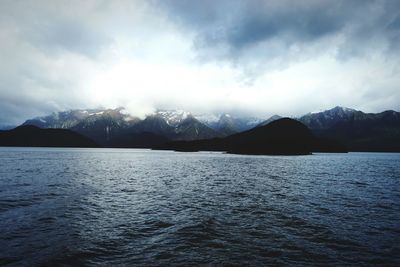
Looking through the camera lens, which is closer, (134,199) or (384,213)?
(384,213)

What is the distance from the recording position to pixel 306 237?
77.0ft

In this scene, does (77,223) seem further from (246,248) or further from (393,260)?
(393,260)

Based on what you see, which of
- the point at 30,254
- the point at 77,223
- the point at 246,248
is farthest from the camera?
the point at 77,223

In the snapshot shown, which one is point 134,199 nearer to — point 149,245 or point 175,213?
point 175,213

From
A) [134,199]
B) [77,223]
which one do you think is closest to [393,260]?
[77,223]

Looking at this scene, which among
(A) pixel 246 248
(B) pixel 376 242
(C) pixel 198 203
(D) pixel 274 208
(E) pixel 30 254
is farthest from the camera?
(C) pixel 198 203

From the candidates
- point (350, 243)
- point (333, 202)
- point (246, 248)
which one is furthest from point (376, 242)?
point (333, 202)

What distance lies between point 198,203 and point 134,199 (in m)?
10.5

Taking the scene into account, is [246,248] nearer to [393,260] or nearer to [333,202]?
[393,260]

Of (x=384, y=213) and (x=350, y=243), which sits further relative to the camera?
(x=384, y=213)

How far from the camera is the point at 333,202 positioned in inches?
1558

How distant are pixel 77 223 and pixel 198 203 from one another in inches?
669

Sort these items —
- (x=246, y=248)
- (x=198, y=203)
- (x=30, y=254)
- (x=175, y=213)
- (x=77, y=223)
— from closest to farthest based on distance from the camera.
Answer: (x=30, y=254) → (x=246, y=248) → (x=77, y=223) → (x=175, y=213) → (x=198, y=203)

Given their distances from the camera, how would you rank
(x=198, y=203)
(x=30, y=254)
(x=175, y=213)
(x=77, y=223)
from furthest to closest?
(x=198, y=203)
(x=175, y=213)
(x=77, y=223)
(x=30, y=254)
